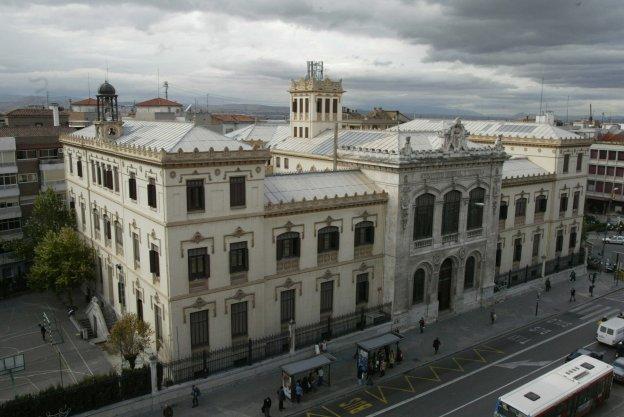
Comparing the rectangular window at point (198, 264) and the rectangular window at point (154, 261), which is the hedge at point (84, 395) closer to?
the rectangular window at point (154, 261)

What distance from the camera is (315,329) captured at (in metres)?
41.2

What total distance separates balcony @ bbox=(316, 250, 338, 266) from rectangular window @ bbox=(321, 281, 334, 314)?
170 cm

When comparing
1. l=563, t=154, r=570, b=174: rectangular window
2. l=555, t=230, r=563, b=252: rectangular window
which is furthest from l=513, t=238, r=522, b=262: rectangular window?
l=563, t=154, r=570, b=174: rectangular window

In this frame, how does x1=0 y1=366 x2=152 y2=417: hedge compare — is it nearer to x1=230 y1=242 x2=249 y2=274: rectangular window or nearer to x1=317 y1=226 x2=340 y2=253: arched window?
x1=230 y1=242 x2=249 y2=274: rectangular window

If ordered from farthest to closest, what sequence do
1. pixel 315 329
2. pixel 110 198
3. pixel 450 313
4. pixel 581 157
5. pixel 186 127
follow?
pixel 581 157
pixel 450 313
pixel 110 198
pixel 315 329
pixel 186 127

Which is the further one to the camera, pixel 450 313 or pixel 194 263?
pixel 450 313

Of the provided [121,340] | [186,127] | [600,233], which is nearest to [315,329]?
[121,340]

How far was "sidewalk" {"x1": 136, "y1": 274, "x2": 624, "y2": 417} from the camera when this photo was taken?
33.4 m

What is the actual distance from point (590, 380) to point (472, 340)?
1272cm

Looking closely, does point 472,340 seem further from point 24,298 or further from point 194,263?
point 24,298

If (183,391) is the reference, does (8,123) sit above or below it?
above

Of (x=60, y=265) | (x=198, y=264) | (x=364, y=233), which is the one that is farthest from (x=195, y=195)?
(x=60, y=265)

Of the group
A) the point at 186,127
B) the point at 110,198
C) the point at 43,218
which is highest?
the point at 186,127

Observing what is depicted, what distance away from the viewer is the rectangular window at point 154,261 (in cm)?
3574
